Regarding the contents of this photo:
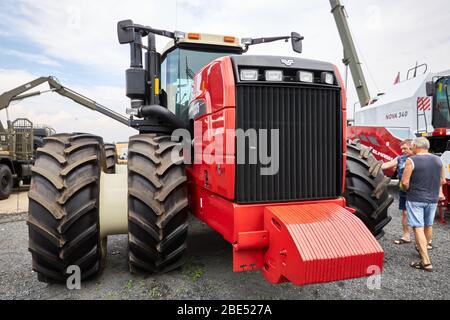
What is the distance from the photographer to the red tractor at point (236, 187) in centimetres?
230

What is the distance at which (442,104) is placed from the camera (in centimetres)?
740

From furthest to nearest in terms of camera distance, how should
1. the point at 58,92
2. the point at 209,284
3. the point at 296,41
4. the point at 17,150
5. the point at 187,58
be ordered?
1. the point at 58,92
2. the point at 17,150
3. the point at 296,41
4. the point at 187,58
5. the point at 209,284

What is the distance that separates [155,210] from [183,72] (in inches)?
73.1

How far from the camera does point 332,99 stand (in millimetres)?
2789

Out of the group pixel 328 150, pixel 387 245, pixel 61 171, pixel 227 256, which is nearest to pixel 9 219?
pixel 61 171

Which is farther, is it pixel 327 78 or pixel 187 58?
pixel 187 58

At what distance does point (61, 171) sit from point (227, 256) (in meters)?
2.13

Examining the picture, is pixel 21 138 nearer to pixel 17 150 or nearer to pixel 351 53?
pixel 17 150

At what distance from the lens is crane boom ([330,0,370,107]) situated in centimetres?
1262

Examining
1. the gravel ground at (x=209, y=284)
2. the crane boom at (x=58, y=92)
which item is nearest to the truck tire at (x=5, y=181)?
the crane boom at (x=58, y=92)

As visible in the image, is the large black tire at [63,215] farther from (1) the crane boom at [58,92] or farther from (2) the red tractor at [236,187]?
→ (1) the crane boom at [58,92]

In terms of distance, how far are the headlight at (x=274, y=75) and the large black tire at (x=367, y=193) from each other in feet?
4.91

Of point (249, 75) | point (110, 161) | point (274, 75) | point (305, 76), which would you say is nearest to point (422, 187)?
point (305, 76)

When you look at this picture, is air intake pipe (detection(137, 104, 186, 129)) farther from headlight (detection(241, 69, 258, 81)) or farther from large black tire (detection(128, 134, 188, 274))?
headlight (detection(241, 69, 258, 81))
